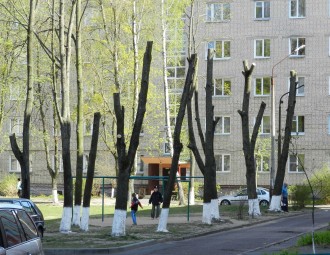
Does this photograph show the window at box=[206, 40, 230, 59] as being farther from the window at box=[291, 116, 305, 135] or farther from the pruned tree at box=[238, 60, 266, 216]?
the pruned tree at box=[238, 60, 266, 216]

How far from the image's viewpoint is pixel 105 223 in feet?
110

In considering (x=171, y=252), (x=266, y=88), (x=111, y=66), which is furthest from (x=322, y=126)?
(x=171, y=252)

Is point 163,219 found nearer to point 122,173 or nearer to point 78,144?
point 122,173

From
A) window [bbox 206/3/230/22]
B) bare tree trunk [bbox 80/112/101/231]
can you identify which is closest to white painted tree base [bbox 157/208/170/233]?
bare tree trunk [bbox 80/112/101/231]

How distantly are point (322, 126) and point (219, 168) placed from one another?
329 inches

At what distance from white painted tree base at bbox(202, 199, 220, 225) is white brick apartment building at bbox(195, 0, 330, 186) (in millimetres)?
27215

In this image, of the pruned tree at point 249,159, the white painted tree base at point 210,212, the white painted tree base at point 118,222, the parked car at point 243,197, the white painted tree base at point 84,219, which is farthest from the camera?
the parked car at point 243,197

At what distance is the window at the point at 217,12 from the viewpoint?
2432 inches

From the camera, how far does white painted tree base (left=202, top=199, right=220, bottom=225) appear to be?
32.3 metres

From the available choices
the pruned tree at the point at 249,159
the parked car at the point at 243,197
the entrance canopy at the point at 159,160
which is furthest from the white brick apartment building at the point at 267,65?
the pruned tree at the point at 249,159

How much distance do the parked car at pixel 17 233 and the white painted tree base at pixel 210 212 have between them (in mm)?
21694

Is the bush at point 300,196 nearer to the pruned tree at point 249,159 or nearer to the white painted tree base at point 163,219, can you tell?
the pruned tree at point 249,159

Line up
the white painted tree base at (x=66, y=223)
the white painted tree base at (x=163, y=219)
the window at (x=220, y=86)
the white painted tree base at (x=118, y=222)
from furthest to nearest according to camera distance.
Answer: the window at (x=220, y=86) < the white painted tree base at (x=163, y=219) < the white painted tree base at (x=66, y=223) < the white painted tree base at (x=118, y=222)

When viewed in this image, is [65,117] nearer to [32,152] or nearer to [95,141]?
[95,141]
